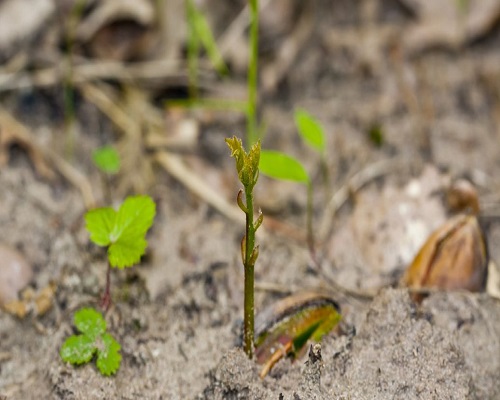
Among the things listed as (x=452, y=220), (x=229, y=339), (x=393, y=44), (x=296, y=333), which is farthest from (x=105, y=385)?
(x=393, y=44)

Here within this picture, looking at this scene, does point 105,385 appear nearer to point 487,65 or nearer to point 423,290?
point 423,290

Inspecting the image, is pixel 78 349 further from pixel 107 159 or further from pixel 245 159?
pixel 107 159

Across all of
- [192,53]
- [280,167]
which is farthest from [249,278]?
[192,53]

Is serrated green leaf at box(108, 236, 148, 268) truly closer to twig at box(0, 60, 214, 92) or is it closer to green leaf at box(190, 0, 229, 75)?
twig at box(0, 60, 214, 92)

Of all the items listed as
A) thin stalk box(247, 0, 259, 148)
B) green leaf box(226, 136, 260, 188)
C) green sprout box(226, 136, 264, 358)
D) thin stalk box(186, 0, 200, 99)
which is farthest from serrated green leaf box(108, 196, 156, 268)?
thin stalk box(186, 0, 200, 99)

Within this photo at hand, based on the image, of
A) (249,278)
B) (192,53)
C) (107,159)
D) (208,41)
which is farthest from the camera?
(208,41)

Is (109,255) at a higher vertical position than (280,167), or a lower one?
lower

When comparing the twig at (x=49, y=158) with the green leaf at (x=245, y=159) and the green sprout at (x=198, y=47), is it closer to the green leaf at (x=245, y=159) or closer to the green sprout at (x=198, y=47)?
the green sprout at (x=198, y=47)
